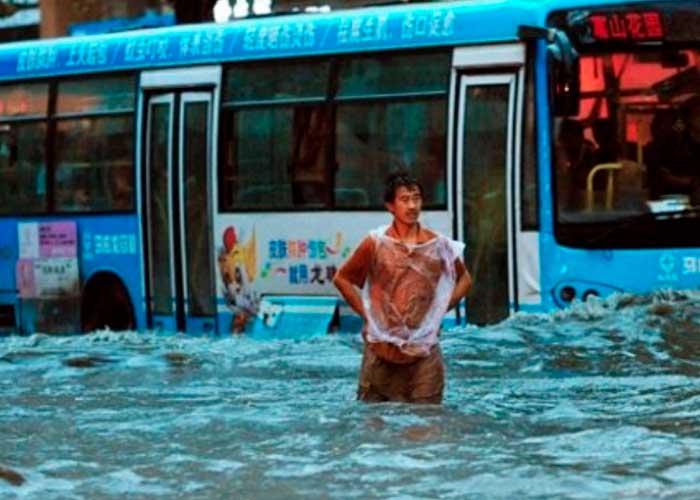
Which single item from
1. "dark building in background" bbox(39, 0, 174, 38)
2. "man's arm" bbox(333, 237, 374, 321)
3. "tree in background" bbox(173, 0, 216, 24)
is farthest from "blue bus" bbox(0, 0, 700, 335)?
"dark building in background" bbox(39, 0, 174, 38)

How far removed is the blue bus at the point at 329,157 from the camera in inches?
674

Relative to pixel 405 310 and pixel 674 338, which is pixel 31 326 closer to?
pixel 674 338

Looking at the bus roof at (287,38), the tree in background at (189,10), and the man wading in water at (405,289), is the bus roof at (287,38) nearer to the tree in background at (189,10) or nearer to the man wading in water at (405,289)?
the man wading in water at (405,289)

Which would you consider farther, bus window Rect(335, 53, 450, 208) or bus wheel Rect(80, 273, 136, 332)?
bus wheel Rect(80, 273, 136, 332)

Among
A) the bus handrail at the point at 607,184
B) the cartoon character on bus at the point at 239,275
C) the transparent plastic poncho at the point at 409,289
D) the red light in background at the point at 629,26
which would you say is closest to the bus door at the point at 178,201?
the cartoon character on bus at the point at 239,275

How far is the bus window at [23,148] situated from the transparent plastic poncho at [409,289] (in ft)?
29.9

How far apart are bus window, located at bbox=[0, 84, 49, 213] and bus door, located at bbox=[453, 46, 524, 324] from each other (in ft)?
17.9

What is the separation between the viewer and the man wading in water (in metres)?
13.2

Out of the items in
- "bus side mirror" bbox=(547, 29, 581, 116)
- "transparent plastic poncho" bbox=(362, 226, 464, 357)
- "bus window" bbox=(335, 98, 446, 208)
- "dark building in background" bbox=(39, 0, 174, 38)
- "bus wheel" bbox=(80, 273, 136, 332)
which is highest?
"dark building in background" bbox=(39, 0, 174, 38)

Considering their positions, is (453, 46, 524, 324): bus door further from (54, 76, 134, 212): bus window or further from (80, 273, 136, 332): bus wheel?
(80, 273, 136, 332): bus wheel

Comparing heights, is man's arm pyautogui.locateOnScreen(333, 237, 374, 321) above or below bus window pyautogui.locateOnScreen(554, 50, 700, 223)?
below

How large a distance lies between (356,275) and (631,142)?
14.4 ft

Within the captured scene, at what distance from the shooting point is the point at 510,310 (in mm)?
→ 17656

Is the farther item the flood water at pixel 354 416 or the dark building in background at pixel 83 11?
the dark building in background at pixel 83 11
